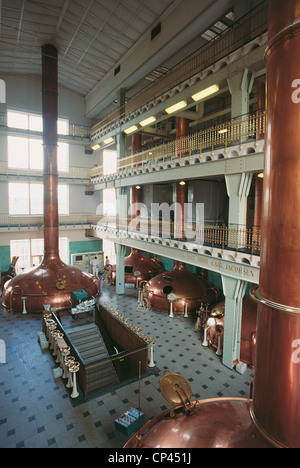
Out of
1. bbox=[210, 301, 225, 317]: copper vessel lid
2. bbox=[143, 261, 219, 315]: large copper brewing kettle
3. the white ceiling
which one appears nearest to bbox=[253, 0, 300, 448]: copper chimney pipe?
bbox=[210, 301, 225, 317]: copper vessel lid

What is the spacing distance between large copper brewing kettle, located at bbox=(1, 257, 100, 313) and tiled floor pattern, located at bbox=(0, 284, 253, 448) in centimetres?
166

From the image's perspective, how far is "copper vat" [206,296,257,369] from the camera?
8180 millimetres

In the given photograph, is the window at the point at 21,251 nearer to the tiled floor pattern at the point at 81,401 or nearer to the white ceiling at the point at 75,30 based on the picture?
the tiled floor pattern at the point at 81,401

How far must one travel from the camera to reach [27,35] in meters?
12.8

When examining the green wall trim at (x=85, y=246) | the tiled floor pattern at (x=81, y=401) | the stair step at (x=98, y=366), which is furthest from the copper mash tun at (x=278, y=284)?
the green wall trim at (x=85, y=246)

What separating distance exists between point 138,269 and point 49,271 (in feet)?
17.1

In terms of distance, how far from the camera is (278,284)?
250 centimetres

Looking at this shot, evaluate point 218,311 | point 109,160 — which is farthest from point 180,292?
point 109,160

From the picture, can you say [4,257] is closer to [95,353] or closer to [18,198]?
[18,198]

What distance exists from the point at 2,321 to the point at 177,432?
1078cm

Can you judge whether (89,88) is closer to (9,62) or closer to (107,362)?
(9,62)

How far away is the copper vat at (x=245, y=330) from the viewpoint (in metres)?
8.18

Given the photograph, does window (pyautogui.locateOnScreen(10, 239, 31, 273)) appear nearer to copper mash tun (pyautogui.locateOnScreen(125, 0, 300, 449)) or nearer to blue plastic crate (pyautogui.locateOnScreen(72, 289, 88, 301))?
blue plastic crate (pyautogui.locateOnScreen(72, 289, 88, 301))

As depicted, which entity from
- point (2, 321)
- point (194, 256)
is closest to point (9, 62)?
point (2, 321)
